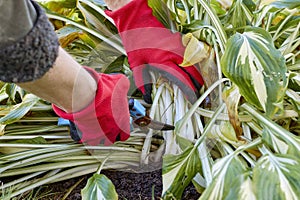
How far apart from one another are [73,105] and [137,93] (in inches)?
14.4

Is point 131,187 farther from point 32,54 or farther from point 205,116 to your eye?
point 32,54

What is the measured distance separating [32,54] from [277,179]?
15.0 inches

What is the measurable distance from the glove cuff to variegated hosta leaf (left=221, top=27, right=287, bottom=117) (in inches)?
11.5

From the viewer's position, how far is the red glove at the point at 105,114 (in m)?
0.86

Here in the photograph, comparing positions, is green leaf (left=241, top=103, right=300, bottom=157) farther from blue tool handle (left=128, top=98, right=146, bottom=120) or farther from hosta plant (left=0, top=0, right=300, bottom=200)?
blue tool handle (left=128, top=98, right=146, bottom=120)

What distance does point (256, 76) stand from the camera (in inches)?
30.3

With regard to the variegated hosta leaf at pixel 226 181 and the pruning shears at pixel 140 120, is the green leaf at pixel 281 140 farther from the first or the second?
the pruning shears at pixel 140 120

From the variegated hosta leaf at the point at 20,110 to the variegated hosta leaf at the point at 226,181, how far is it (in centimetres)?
50

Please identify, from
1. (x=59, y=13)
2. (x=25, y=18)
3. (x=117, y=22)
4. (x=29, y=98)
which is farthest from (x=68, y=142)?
(x=25, y=18)

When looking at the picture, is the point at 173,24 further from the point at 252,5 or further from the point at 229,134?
the point at 229,134

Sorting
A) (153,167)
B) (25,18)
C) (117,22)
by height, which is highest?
(25,18)

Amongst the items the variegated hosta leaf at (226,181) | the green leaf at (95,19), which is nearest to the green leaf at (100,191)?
the variegated hosta leaf at (226,181)

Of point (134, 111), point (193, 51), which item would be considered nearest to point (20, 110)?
point (134, 111)

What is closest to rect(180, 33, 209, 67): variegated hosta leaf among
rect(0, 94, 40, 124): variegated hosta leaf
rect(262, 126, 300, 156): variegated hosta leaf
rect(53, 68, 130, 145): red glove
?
rect(53, 68, 130, 145): red glove
